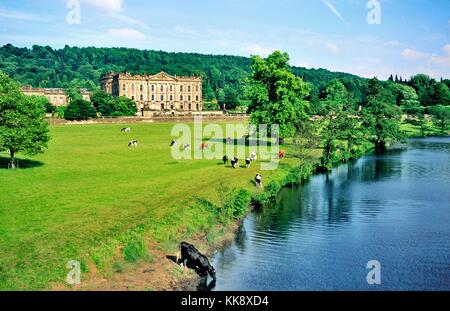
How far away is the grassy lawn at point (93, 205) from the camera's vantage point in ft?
69.4

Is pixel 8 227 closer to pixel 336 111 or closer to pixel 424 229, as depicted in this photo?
pixel 424 229

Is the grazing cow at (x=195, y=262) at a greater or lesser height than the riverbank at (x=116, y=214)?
lesser

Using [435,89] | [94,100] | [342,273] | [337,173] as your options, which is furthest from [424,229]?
[435,89]

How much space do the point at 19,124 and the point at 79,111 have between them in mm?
58323

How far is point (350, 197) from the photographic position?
1598 inches

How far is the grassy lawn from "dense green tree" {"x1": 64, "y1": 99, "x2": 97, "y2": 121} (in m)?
45.8

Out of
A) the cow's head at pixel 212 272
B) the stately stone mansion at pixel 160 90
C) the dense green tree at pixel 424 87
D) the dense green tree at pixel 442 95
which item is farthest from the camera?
the dense green tree at pixel 424 87

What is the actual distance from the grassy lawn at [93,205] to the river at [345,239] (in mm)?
3650

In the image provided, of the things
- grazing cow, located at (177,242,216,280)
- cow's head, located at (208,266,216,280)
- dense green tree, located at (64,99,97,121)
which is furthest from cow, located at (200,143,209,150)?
dense green tree, located at (64,99,97,121)

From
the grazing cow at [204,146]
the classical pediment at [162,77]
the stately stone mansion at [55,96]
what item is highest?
the classical pediment at [162,77]

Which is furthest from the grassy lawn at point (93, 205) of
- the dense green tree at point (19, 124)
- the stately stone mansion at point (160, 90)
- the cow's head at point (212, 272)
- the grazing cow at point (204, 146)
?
the stately stone mansion at point (160, 90)

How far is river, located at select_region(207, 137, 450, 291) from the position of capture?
2233cm

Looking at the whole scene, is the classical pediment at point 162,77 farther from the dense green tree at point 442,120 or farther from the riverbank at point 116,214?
the riverbank at point 116,214

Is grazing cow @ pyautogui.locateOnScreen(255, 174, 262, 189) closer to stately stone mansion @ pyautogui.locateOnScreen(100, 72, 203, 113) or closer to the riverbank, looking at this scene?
the riverbank
